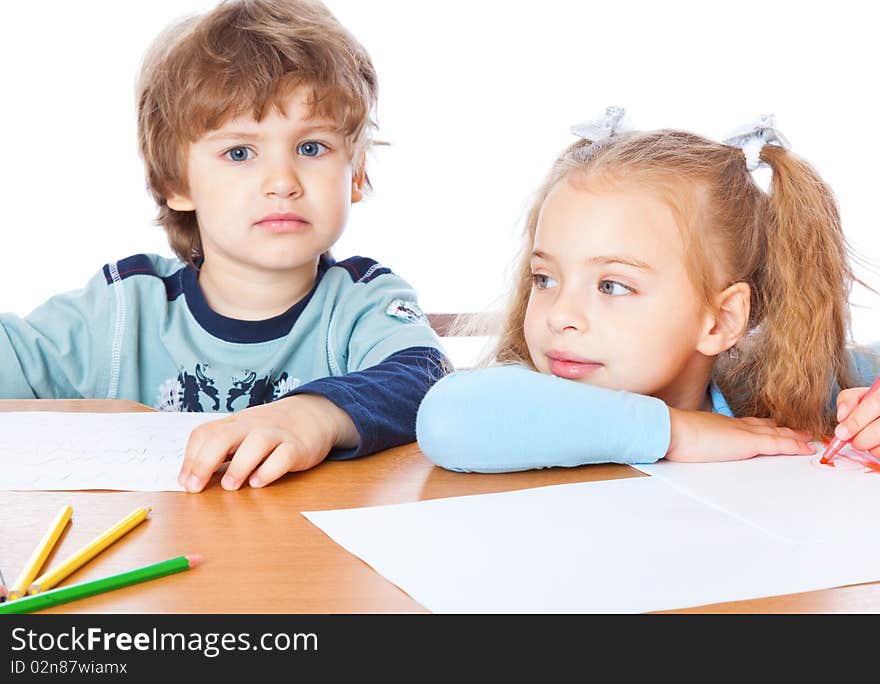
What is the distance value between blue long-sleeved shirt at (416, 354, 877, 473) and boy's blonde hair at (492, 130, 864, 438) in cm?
20

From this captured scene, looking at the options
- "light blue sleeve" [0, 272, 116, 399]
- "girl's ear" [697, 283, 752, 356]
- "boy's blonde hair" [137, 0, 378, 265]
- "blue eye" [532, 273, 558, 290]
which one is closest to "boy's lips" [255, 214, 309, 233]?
"boy's blonde hair" [137, 0, 378, 265]

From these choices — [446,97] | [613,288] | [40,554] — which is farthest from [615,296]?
[446,97]

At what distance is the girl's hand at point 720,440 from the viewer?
2.81ft

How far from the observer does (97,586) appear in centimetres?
52

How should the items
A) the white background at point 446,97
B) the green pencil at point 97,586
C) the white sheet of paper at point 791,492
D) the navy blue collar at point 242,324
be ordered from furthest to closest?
the white background at point 446,97
the navy blue collar at point 242,324
the white sheet of paper at point 791,492
the green pencil at point 97,586

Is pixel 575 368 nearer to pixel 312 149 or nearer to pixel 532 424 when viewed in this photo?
pixel 532 424

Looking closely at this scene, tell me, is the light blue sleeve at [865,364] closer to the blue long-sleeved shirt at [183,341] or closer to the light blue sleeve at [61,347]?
the blue long-sleeved shirt at [183,341]

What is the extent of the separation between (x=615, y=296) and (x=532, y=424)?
0.63ft

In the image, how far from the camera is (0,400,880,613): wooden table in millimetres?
513

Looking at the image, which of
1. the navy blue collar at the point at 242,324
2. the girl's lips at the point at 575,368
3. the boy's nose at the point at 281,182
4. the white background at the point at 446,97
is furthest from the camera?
the white background at the point at 446,97

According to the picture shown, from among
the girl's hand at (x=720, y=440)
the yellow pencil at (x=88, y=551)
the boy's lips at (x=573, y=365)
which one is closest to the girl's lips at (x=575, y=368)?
the boy's lips at (x=573, y=365)

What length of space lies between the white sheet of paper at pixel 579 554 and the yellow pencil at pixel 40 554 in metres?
0.16
